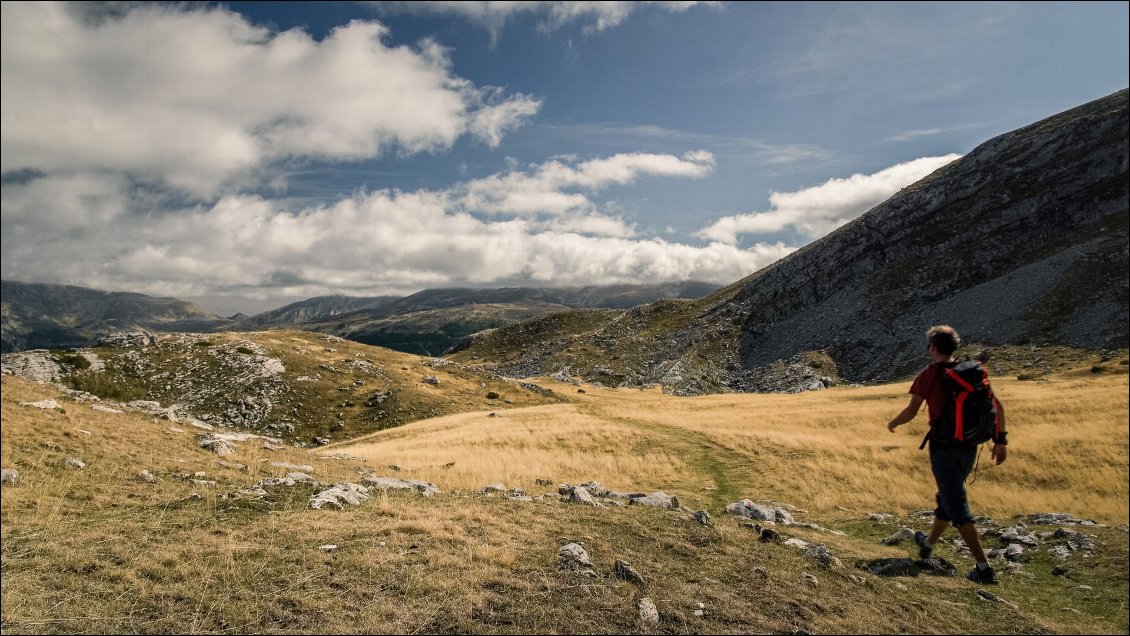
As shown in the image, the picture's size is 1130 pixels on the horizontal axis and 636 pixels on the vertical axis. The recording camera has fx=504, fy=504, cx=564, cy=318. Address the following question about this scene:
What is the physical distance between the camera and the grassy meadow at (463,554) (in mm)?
7176

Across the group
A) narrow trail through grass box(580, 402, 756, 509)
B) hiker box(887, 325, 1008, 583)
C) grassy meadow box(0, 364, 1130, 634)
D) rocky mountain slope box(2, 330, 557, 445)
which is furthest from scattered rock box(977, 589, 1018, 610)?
rocky mountain slope box(2, 330, 557, 445)

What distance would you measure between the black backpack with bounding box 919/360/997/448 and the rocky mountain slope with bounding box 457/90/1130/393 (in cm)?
8880

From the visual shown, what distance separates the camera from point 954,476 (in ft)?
31.1

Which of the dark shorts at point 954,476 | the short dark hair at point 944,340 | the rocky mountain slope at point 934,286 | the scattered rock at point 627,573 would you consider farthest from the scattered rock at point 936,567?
the rocky mountain slope at point 934,286

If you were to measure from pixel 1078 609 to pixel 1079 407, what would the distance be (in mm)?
29609

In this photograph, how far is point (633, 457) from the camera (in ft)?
97.7

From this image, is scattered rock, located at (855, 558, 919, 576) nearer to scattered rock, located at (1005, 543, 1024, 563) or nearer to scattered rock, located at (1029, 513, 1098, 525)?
scattered rock, located at (1005, 543, 1024, 563)

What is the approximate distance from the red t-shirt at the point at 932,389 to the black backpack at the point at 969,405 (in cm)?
10

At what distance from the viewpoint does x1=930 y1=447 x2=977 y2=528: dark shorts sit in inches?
367

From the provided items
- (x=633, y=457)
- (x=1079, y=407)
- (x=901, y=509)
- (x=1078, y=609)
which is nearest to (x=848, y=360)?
(x=1079, y=407)

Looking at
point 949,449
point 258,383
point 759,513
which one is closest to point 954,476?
point 949,449

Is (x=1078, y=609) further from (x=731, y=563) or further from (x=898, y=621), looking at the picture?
(x=731, y=563)

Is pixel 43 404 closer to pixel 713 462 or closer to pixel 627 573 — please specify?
pixel 627 573

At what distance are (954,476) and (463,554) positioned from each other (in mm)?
9321
